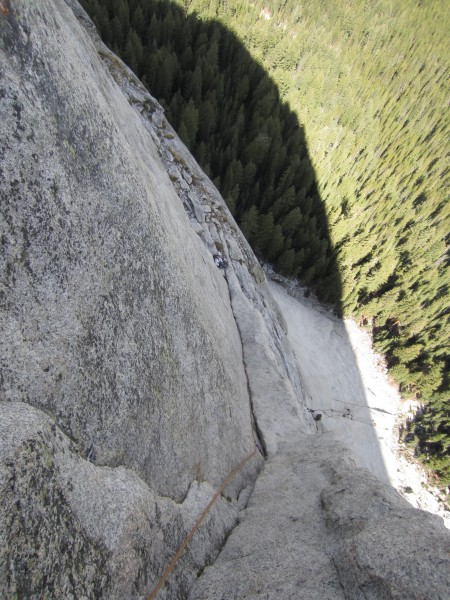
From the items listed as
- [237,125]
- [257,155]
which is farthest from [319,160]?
[237,125]

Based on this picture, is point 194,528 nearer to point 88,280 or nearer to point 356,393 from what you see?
point 88,280

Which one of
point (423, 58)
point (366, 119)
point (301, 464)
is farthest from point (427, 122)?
point (301, 464)

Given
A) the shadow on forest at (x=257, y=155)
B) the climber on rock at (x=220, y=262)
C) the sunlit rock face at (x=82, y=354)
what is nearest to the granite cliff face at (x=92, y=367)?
the sunlit rock face at (x=82, y=354)

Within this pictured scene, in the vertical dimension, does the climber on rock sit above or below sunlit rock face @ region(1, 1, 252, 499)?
below

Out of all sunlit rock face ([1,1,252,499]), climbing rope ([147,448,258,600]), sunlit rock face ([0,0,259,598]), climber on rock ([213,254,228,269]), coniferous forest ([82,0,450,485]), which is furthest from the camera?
coniferous forest ([82,0,450,485])

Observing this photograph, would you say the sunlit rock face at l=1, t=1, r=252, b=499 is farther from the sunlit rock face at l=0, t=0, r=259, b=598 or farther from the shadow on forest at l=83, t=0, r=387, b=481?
the shadow on forest at l=83, t=0, r=387, b=481

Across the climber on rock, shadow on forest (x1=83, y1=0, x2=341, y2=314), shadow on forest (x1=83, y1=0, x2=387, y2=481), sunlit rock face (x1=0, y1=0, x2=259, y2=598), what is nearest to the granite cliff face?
sunlit rock face (x1=0, y1=0, x2=259, y2=598)
